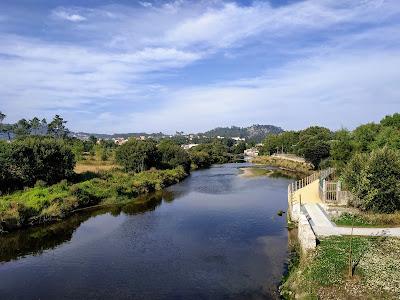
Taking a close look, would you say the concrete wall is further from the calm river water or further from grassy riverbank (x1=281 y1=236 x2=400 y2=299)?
the calm river water

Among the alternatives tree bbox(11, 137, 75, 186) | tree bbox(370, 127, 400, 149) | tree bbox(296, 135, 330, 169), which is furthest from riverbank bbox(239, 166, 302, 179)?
tree bbox(11, 137, 75, 186)

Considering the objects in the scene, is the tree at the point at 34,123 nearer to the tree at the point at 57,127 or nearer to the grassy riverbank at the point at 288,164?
the tree at the point at 57,127

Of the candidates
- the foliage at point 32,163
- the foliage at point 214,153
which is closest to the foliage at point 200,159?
the foliage at point 214,153

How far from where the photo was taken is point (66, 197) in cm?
4525

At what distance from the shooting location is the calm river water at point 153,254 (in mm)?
22938

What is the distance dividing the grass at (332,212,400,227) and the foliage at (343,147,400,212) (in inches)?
33.6

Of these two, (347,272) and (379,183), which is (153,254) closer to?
(347,272)

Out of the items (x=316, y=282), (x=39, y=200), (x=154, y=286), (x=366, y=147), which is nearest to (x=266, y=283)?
(x=316, y=282)

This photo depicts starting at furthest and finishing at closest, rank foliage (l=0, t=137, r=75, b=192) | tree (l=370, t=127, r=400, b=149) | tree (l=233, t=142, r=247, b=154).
Result: 1. tree (l=233, t=142, r=247, b=154)
2. foliage (l=0, t=137, r=75, b=192)
3. tree (l=370, t=127, r=400, b=149)

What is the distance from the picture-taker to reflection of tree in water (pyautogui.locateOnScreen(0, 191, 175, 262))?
103ft

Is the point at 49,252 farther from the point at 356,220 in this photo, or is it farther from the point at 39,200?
the point at 356,220

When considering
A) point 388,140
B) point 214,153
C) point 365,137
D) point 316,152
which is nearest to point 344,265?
point 388,140

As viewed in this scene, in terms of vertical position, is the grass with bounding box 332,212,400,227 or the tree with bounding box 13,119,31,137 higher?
the tree with bounding box 13,119,31,137

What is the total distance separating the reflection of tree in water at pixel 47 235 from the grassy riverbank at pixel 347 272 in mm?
20594
